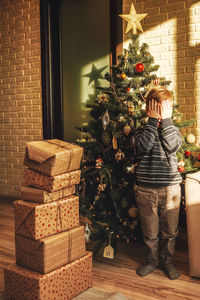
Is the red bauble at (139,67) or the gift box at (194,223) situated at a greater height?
the red bauble at (139,67)

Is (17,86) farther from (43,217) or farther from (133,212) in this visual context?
(43,217)

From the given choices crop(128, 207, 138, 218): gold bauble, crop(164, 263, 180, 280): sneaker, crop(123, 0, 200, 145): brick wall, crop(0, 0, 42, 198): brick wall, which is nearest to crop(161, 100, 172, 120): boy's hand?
crop(128, 207, 138, 218): gold bauble

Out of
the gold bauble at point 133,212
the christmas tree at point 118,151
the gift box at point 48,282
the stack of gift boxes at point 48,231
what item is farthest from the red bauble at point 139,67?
the gift box at point 48,282

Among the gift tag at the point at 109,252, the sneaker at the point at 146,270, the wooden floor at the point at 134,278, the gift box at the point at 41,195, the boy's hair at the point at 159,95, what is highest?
the boy's hair at the point at 159,95

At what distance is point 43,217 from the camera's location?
1.96 metres

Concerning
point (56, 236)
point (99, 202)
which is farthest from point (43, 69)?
point (56, 236)

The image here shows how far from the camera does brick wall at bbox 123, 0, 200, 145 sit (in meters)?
3.23

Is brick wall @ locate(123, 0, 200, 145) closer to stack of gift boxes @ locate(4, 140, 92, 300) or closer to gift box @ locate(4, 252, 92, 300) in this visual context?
stack of gift boxes @ locate(4, 140, 92, 300)

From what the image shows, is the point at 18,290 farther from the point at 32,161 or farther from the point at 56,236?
the point at 32,161

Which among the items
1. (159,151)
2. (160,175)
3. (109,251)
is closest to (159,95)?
(159,151)

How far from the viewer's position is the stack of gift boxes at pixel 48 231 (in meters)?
1.93

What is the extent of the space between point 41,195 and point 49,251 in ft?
1.15

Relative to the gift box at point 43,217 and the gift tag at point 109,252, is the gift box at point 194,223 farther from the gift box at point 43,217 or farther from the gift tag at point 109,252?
the gift box at point 43,217

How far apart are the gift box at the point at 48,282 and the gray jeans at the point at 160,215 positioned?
547mm
